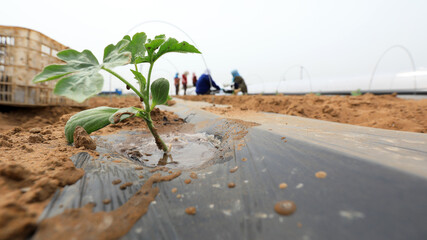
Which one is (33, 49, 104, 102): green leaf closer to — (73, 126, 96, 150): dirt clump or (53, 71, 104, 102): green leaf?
(53, 71, 104, 102): green leaf

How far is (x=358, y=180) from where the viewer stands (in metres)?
0.58

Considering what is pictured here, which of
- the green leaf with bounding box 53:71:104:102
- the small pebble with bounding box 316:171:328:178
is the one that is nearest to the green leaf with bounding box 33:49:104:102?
the green leaf with bounding box 53:71:104:102

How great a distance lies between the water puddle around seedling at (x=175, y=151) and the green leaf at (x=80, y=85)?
1.72 ft

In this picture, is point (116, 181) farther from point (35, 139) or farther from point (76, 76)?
point (35, 139)

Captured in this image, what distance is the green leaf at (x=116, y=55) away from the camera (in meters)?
0.88

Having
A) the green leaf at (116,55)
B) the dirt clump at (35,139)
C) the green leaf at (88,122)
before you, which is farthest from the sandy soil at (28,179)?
the green leaf at (116,55)

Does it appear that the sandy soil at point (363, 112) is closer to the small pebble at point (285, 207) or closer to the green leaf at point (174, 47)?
the green leaf at point (174, 47)

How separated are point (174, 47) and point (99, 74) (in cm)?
52

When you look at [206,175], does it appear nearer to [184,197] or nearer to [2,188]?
[184,197]

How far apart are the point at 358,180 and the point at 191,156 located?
93cm

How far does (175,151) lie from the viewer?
1376mm

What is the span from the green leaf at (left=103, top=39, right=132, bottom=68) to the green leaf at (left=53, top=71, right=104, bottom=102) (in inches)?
4.1

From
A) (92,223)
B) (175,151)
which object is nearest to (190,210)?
(92,223)

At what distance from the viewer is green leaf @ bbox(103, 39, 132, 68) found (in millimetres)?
876
